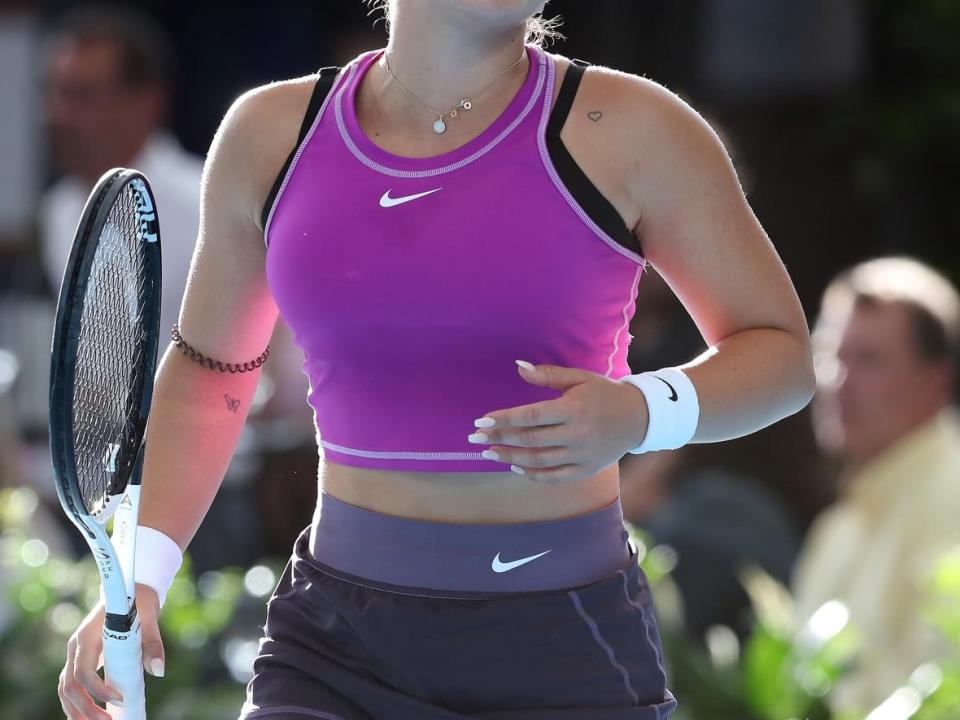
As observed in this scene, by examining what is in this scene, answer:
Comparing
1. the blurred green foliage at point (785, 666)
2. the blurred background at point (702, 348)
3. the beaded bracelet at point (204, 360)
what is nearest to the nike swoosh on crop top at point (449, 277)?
the beaded bracelet at point (204, 360)

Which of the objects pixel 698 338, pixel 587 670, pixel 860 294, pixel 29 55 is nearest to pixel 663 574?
pixel 698 338

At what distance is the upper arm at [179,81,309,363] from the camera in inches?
Answer: 86.7

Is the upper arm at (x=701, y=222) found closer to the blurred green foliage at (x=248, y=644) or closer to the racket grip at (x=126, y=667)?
the racket grip at (x=126, y=667)

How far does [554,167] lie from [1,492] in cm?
319

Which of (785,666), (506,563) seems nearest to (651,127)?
(506,563)

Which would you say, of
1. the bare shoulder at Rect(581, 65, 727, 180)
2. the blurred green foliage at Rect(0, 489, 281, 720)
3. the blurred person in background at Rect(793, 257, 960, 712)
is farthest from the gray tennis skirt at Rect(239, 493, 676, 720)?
the blurred person in background at Rect(793, 257, 960, 712)

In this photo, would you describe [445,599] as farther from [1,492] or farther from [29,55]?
[29,55]

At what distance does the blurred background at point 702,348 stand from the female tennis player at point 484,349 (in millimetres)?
944

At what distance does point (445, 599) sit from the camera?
6.81 feet

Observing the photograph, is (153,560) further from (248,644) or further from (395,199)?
(248,644)

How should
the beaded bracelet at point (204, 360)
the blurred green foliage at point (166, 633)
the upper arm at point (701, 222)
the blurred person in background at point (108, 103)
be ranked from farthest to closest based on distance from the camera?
the blurred person in background at point (108, 103) → the blurred green foliage at point (166, 633) → the beaded bracelet at point (204, 360) → the upper arm at point (701, 222)

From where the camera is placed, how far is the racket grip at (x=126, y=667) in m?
2.09

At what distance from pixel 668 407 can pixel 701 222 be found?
0.24 metres

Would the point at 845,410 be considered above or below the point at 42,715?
above
